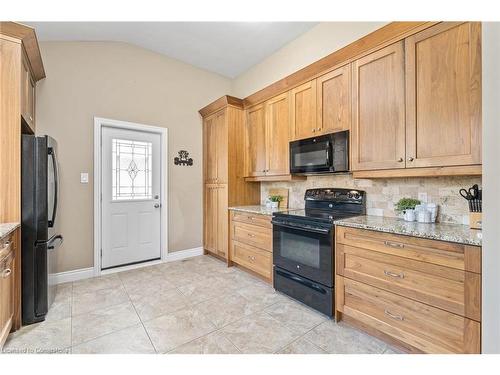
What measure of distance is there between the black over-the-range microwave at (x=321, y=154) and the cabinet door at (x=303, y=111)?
107 mm

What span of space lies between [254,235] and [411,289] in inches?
66.8

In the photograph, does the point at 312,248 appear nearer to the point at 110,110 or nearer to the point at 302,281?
the point at 302,281

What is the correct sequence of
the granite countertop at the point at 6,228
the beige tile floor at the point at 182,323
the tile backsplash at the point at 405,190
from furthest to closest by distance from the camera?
the tile backsplash at the point at 405,190, the beige tile floor at the point at 182,323, the granite countertop at the point at 6,228

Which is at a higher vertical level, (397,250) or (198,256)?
(397,250)

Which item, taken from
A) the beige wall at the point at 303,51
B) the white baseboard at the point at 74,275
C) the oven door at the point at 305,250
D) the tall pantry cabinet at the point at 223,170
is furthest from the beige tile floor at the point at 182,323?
the beige wall at the point at 303,51

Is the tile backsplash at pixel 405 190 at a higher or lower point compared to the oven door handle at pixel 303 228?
higher

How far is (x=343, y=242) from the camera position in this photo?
199 cm

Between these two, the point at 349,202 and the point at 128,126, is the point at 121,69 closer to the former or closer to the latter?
the point at 128,126

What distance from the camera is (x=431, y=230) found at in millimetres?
1612

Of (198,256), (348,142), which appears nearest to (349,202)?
(348,142)

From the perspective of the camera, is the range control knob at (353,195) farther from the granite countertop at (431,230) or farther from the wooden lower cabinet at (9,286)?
the wooden lower cabinet at (9,286)

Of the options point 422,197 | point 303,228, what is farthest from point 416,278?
point 303,228

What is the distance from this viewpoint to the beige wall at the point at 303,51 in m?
2.63

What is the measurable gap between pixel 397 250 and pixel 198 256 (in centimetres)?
295
